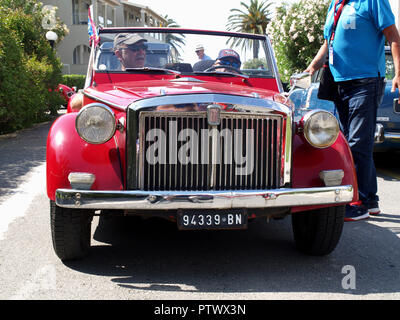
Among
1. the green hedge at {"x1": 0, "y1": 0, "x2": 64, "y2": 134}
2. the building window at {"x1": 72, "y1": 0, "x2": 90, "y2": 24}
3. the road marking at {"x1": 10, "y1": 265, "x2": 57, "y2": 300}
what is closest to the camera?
the road marking at {"x1": 10, "y1": 265, "x2": 57, "y2": 300}

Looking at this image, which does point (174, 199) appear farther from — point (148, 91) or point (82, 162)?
point (148, 91)

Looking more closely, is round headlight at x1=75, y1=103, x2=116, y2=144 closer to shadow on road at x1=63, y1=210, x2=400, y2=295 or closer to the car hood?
the car hood

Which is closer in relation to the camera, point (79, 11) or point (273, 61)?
point (273, 61)

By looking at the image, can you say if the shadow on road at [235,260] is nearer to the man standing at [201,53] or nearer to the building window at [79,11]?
the man standing at [201,53]

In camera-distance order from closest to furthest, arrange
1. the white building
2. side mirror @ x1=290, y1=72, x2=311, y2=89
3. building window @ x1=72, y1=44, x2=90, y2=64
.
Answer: side mirror @ x1=290, y1=72, x2=311, y2=89 < the white building < building window @ x1=72, y1=44, x2=90, y2=64

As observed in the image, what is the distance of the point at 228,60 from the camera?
4.82 meters

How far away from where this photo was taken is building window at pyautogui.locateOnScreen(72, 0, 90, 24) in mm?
39656

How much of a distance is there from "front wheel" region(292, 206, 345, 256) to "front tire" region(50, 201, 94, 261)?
1520 millimetres

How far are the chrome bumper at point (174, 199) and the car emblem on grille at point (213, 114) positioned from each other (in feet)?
1.40

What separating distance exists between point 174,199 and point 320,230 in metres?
1.14

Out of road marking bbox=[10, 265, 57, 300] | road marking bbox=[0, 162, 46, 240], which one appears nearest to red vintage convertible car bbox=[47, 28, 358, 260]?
road marking bbox=[10, 265, 57, 300]

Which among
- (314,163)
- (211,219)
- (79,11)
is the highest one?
(79,11)

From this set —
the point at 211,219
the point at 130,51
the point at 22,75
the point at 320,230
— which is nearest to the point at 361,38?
the point at 320,230
